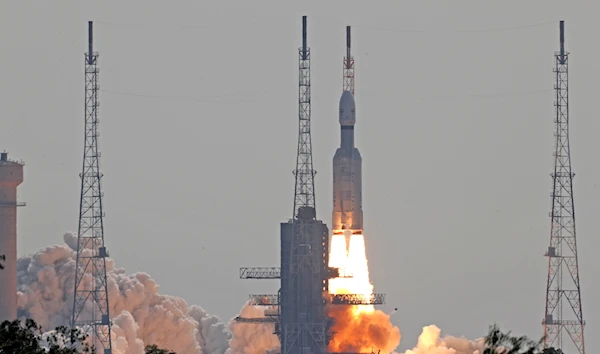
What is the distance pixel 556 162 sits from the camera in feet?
427

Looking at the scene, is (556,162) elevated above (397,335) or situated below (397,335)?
above

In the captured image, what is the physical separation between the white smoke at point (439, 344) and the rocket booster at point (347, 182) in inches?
369

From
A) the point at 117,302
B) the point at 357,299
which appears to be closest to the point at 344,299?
the point at 357,299

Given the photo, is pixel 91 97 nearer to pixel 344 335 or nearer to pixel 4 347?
pixel 344 335

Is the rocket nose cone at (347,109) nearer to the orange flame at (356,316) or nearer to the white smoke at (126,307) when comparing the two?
the orange flame at (356,316)

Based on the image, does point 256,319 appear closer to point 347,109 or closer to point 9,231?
point 347,109

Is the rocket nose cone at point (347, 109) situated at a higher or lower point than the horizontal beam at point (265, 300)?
higher

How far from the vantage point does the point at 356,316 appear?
5497 inches

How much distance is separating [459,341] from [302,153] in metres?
16.9

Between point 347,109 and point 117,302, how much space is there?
91.7 feet

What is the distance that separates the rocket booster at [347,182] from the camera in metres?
138

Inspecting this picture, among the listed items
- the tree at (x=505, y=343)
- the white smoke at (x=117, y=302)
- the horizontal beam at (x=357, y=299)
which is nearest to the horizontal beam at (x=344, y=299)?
the horizontal beam at (x=357, y=299)

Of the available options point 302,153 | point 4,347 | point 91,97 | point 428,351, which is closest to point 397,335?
point 428,351

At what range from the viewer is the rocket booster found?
138 meters
